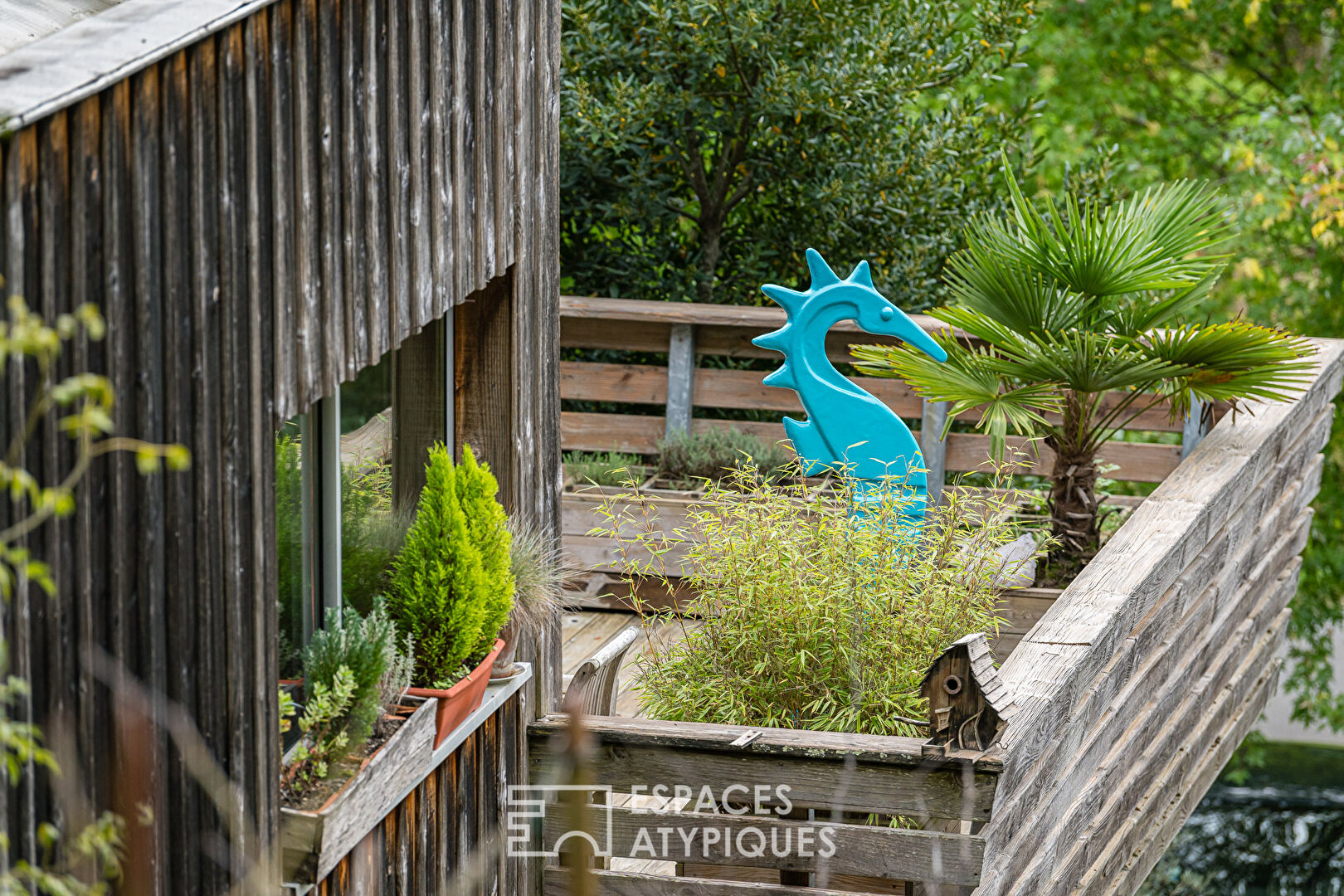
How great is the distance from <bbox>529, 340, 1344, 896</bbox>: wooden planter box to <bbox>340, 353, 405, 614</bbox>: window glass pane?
2.81ft


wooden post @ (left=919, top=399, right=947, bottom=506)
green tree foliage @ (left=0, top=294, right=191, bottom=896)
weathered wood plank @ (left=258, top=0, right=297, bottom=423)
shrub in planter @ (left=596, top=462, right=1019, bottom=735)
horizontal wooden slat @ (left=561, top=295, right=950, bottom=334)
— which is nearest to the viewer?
green tree foliage @ (left=0, top=294, right=191, bottom=896)

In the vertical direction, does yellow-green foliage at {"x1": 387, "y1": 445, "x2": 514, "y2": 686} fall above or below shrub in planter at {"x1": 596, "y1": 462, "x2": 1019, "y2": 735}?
above

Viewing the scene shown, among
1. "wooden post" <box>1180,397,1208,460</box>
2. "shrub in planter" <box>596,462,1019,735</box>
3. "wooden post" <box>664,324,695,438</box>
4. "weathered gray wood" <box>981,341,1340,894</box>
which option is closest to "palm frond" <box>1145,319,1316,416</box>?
"weathered gray wood" <box>981,341,1340,894</box>

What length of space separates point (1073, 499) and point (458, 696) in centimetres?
324

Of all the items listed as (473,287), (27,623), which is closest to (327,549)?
(473,287)

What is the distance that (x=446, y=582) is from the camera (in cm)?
306

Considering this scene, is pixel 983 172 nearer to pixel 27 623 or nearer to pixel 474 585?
pixel 474 585

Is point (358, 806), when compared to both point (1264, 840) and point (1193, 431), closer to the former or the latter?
point (1193, 431)

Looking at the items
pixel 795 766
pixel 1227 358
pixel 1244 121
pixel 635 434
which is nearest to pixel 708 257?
pixel 635 434

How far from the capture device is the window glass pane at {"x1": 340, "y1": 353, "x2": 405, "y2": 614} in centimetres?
299

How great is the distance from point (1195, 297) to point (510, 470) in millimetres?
3268

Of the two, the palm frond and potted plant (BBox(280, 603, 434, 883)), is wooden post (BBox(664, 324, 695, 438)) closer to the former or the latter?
the palm frond

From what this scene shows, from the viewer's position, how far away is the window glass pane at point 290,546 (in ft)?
8.88

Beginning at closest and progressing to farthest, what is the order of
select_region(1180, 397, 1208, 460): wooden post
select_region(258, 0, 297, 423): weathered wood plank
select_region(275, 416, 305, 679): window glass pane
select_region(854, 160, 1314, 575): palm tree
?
select_region(258, 0, 297, 423): weathered wood plank, select_region(275, 416, 305, 679): window glass pane, select_region(854, 160, 1314, 575): palm tree, select_region(1180, 397, 1208, 460): wooden post
